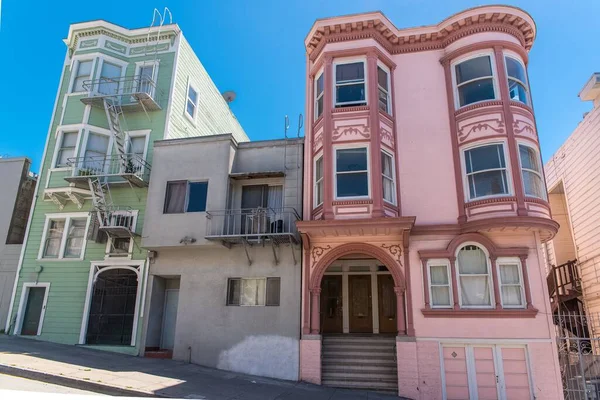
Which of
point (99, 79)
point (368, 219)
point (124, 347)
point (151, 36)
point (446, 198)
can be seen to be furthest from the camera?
point (151, 36)

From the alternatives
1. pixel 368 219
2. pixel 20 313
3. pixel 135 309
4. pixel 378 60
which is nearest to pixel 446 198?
pixel 368 219

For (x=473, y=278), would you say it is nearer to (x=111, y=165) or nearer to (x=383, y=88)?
(x=383, y=88)

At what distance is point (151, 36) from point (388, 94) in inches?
455

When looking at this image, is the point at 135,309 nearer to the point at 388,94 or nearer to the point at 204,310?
the point at 204,310

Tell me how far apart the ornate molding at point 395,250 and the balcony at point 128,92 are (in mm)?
11312

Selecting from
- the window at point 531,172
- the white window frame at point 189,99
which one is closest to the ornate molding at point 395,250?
the window at point 531,172

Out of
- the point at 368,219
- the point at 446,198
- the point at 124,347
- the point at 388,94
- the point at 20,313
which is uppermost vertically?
the point at 388,94

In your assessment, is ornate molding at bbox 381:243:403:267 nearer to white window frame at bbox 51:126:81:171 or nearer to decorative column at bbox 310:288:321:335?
decorative column at bbox 310:288:321:335

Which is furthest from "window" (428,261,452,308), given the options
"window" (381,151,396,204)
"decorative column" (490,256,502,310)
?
"window" (381,151,396,204)

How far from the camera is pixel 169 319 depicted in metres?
15.9

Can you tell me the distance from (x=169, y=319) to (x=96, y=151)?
7.73 metres

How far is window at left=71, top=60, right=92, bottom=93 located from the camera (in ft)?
61.9

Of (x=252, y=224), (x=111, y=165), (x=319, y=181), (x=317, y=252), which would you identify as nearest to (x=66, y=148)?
(x=111, y=165)

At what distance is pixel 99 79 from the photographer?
60.0 feet
